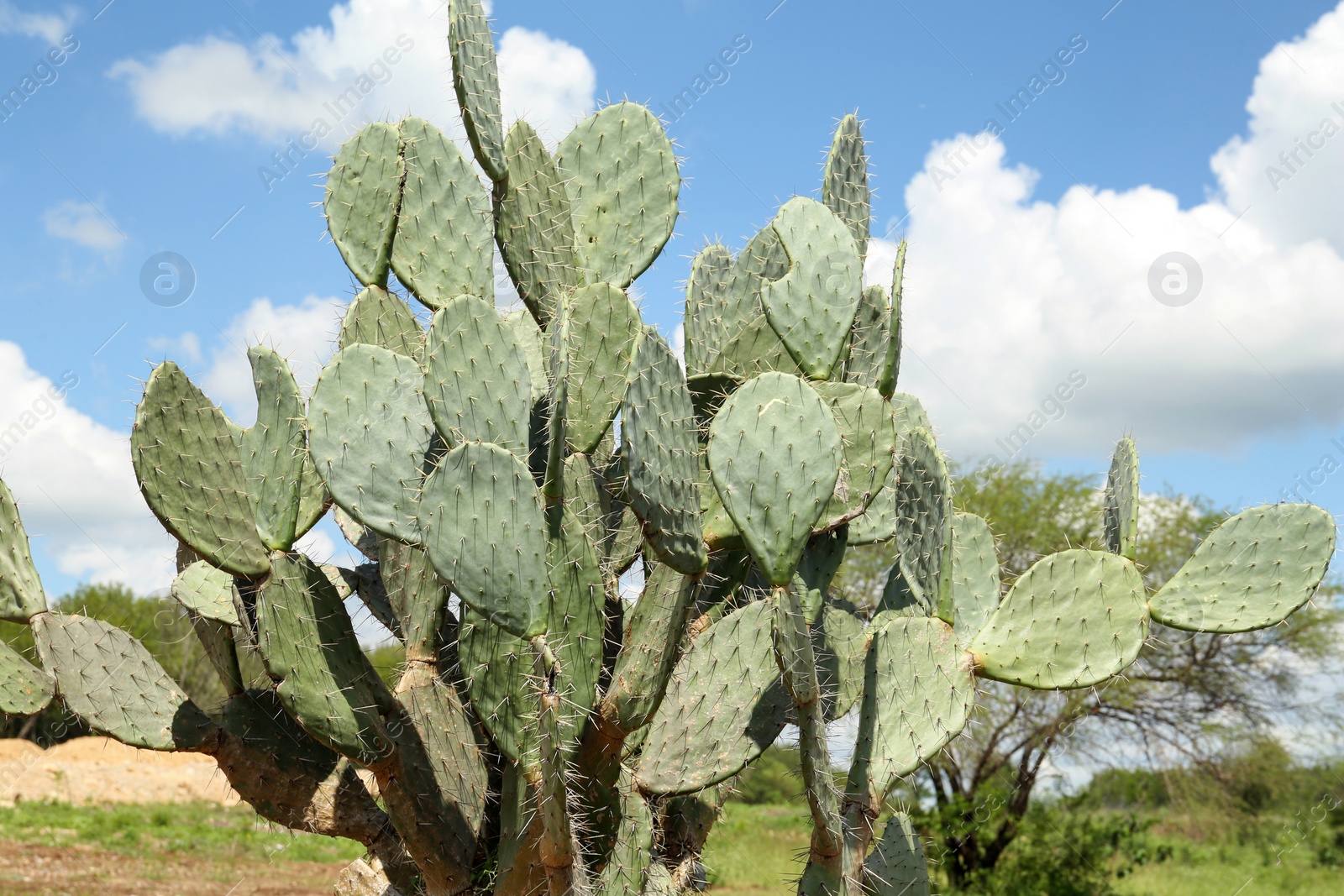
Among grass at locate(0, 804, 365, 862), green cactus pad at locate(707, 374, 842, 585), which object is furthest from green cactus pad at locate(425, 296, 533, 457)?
grass at locate(0, 804, 365, 862)

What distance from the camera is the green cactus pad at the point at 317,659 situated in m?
2.53

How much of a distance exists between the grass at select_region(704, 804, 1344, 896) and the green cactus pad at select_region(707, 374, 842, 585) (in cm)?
785

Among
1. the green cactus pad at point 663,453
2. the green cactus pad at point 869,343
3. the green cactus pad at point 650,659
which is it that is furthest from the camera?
the green cactus pad at point 869,343

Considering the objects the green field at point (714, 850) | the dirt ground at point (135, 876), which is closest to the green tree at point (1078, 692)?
the green field at point (714, 850)

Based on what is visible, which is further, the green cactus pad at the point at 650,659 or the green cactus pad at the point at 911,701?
the green cactus pad at the point at 911,701

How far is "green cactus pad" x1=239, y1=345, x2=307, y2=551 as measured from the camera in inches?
104

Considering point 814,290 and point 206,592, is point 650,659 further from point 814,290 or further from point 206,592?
point 206,592

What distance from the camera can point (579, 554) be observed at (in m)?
2.49

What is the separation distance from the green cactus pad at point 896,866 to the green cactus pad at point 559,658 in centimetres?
119

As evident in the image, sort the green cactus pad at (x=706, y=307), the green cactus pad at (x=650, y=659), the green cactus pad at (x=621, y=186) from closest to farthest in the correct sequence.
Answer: the green cactus pad at (x=650, y=659) → the green cactus pad at (x=621, y=186) → the green cactus pad at (x=706, y=307)

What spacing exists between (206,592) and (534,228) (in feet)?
5.42

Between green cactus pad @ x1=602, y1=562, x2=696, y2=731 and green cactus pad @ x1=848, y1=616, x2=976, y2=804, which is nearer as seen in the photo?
green cactus pad @ x1=602, y1=562, x2=696, y2=731

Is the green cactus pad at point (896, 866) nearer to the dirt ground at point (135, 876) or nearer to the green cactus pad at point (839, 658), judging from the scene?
the green cactus pad at point (839, 658)

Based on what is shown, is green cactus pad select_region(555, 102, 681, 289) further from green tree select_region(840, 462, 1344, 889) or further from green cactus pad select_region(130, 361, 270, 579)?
green tree select_region(840, 462, 1344, 889)
